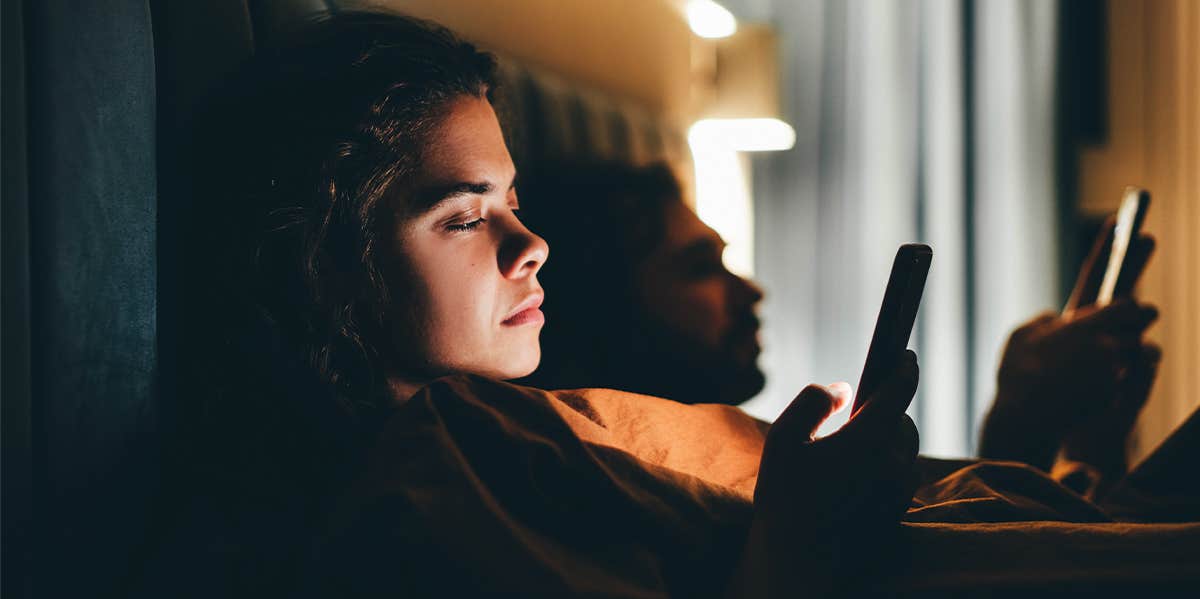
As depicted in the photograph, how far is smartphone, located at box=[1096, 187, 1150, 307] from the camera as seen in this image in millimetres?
1011

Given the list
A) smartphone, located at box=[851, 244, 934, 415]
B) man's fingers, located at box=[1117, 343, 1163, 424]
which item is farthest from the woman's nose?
man's fingers, located at box=[1117, 343, 1163, 424]

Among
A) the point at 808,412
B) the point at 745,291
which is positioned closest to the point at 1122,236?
the point at 745,291

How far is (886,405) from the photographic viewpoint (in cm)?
50

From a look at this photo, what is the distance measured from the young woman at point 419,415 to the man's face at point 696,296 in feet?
1.48

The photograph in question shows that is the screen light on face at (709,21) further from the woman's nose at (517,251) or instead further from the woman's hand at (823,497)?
the woman's hand at (823,497)

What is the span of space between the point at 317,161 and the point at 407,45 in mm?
137

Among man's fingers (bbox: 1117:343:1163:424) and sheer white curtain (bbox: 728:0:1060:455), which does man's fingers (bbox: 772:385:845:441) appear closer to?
man's fingers (bbox: 1117:343:1163:424)

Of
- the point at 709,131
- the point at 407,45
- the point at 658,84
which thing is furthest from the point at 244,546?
the point at 709,131

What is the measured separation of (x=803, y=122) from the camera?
87.7 inches

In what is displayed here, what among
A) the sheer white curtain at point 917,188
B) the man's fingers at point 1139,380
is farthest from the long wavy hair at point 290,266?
the sheer white curtain at point 917,188

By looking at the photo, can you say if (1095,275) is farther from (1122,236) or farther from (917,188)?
(917,188)

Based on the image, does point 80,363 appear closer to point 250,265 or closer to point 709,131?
point 250,265

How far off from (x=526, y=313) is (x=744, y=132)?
1.35 m

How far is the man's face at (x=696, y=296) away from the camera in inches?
46.4
